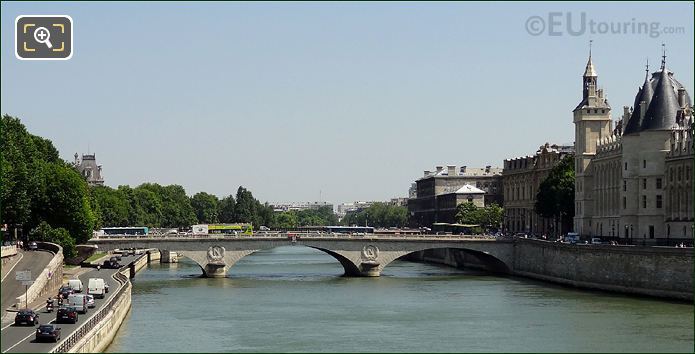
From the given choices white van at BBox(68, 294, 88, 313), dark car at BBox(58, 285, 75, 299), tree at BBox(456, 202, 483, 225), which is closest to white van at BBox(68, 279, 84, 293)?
dark car at BBox(58, 285, 75, 299)

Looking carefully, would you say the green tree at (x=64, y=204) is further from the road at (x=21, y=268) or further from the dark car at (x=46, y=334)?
the dark car at (x=46, y=334)

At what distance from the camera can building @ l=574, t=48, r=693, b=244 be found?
3666 inches

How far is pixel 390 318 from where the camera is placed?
2719 inches

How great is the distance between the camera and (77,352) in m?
44.7

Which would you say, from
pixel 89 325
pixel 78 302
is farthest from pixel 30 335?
pixel 78 302

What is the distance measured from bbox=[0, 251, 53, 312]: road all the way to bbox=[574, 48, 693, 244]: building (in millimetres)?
42731

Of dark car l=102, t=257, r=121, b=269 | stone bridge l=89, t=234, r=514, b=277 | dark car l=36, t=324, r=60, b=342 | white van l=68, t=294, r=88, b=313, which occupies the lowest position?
dark car l=36, t=324, r=60, b=342

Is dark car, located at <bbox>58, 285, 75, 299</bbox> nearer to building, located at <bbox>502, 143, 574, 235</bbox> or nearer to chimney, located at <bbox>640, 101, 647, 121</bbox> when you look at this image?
chimney, located at <bbox>640, 101, 647, 121</bbox>

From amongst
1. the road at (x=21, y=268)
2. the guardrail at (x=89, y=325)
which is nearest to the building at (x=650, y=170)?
the guardrail at (x=89, y=325)

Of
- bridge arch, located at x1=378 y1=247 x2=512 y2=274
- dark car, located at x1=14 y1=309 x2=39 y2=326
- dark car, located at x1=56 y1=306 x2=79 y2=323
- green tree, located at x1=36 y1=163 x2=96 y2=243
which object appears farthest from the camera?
bridge arch, located at x1=378 y1=247 x2=512 y2=274

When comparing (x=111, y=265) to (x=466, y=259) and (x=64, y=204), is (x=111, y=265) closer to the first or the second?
(x=64, y=204)

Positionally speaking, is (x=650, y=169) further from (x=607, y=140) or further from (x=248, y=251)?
(x=248, y=251)

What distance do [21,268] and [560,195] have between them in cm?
6694

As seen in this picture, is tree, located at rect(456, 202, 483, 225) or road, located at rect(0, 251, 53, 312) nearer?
road, located at rect(0, 251, 53, 312)
